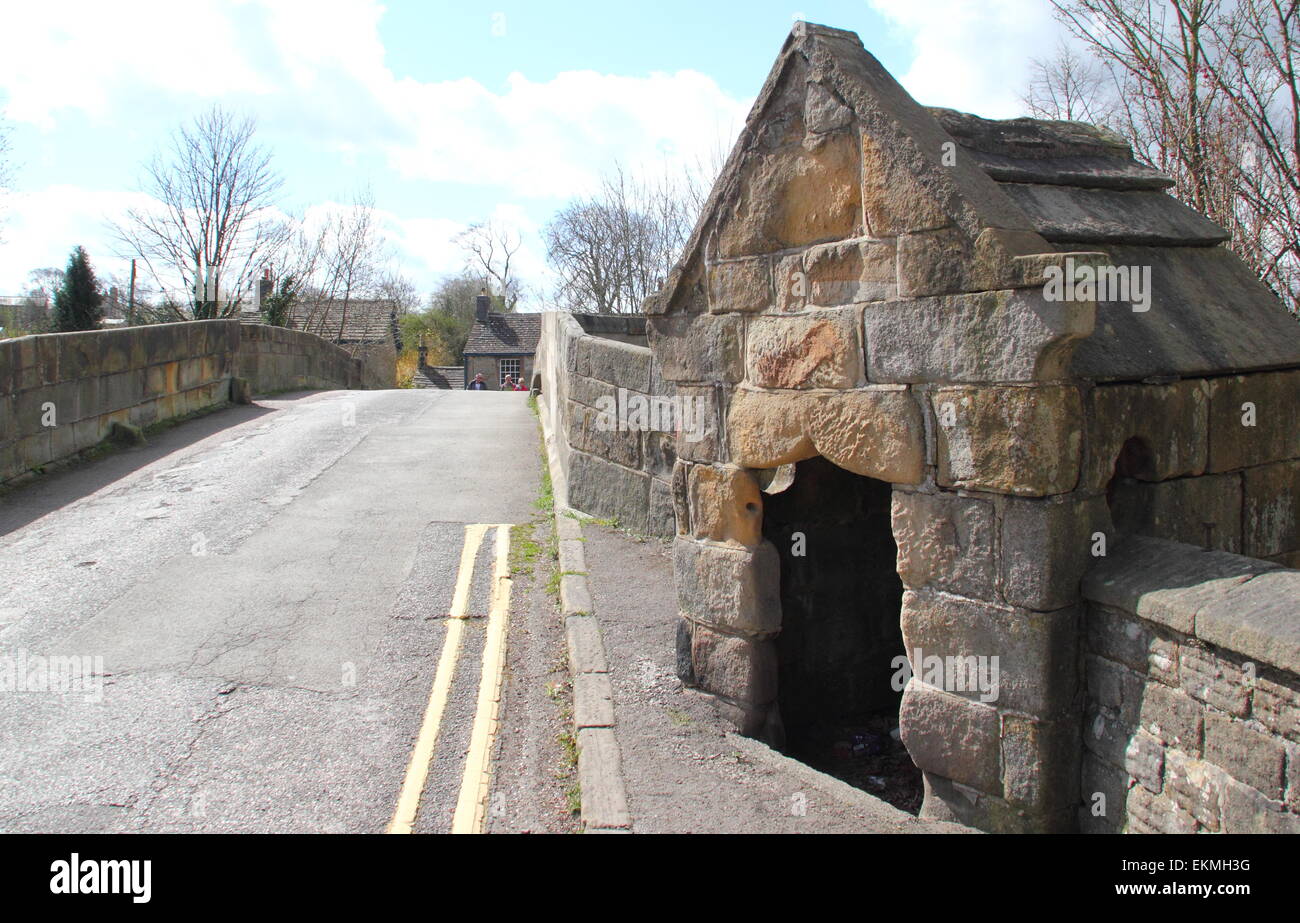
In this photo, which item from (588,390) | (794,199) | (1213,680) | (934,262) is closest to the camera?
(1213,680)

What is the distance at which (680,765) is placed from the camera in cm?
465

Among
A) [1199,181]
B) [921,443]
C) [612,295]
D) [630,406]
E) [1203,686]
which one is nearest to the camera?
[1203,686]

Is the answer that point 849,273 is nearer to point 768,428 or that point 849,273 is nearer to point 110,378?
point 768,428

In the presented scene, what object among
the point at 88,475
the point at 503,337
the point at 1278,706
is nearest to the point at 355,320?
the point at 503,337

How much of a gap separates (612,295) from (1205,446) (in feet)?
118

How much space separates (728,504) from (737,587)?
443mm

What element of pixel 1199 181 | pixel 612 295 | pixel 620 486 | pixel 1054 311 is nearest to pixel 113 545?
pixel 620 486

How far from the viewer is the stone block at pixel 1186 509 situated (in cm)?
403

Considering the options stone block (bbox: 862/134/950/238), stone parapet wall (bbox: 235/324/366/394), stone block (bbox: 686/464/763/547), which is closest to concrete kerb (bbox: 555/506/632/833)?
stone block (bbox: 686/464/763/547)

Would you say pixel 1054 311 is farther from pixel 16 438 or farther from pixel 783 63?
pixel 16 438

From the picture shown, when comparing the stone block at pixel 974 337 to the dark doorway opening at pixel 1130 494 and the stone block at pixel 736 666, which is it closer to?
the dark doorway opening at pixel 1130 494

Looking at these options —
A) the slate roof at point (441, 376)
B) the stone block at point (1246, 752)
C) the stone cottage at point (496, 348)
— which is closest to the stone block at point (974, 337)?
the stone block at point (1246, 752)

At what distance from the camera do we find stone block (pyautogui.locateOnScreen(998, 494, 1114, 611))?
358cm

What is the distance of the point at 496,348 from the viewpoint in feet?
190
